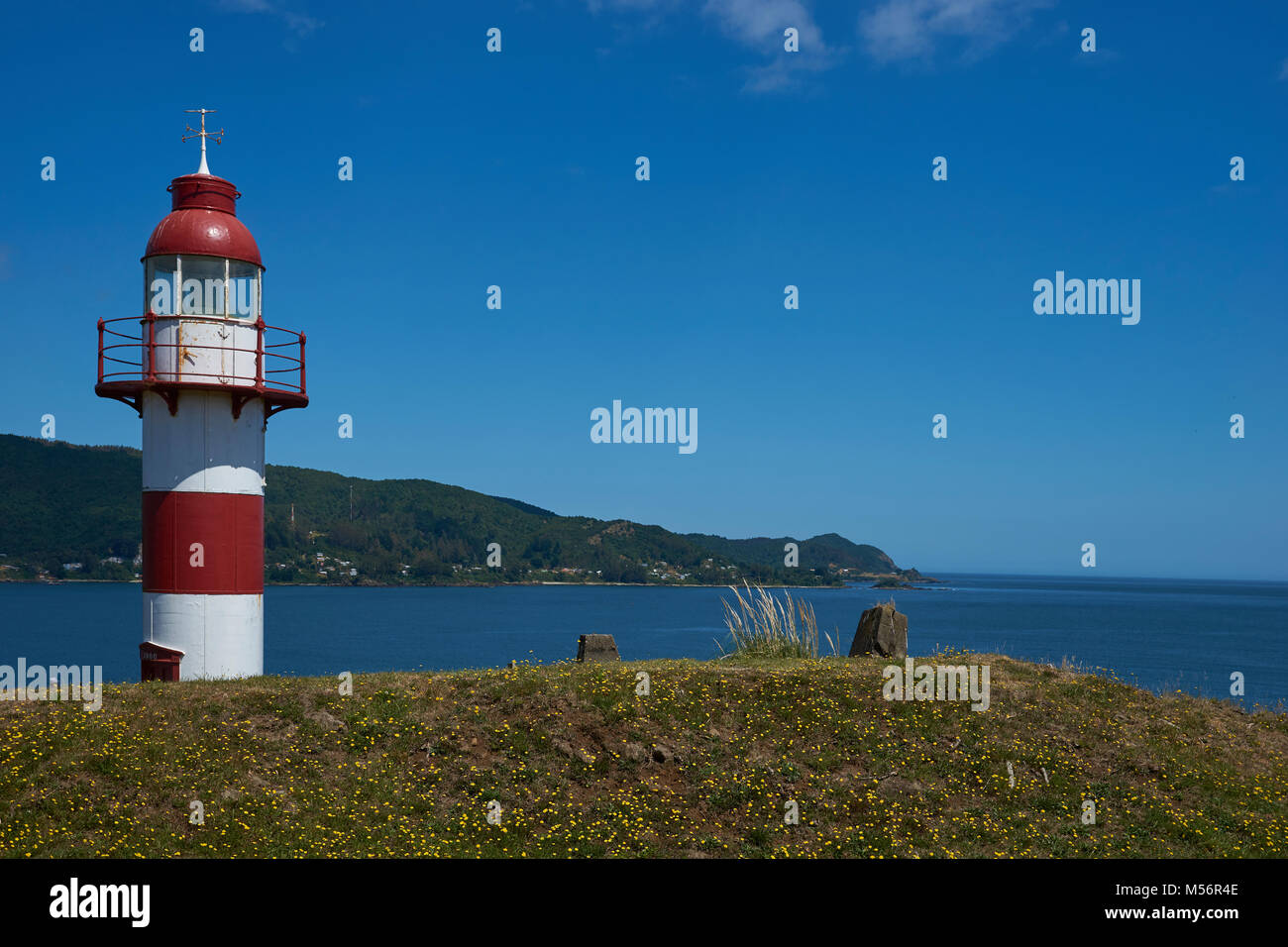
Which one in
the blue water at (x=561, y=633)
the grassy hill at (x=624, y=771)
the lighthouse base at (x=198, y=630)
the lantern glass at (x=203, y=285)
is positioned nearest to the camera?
the grassy hill at (x=624, y=771)

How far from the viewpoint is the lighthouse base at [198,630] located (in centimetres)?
1903

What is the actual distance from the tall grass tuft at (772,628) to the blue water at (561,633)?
1233 inches

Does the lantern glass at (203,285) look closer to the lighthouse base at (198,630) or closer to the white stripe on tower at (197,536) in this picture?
the white stripe on tower at (197,536)

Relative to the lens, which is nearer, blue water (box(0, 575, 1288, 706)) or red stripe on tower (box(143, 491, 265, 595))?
red stripe on tower (box(143, 491, 265, 595))

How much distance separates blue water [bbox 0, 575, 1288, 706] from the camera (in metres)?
82.0

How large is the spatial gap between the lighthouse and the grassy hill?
1.98 metres

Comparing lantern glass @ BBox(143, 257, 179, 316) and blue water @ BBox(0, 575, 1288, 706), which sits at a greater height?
lantern glass @ BBox(143, 257, 179, 316)

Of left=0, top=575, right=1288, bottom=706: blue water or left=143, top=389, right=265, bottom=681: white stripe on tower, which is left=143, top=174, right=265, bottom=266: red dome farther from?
left=0, top=575, right=1288, bottom=706: blue water

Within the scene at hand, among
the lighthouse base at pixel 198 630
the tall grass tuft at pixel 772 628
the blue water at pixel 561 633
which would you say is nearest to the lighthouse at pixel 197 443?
the lighthouse base at pixel 198 630

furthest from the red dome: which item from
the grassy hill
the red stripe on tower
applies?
the grassy hill

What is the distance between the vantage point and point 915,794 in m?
15.1
